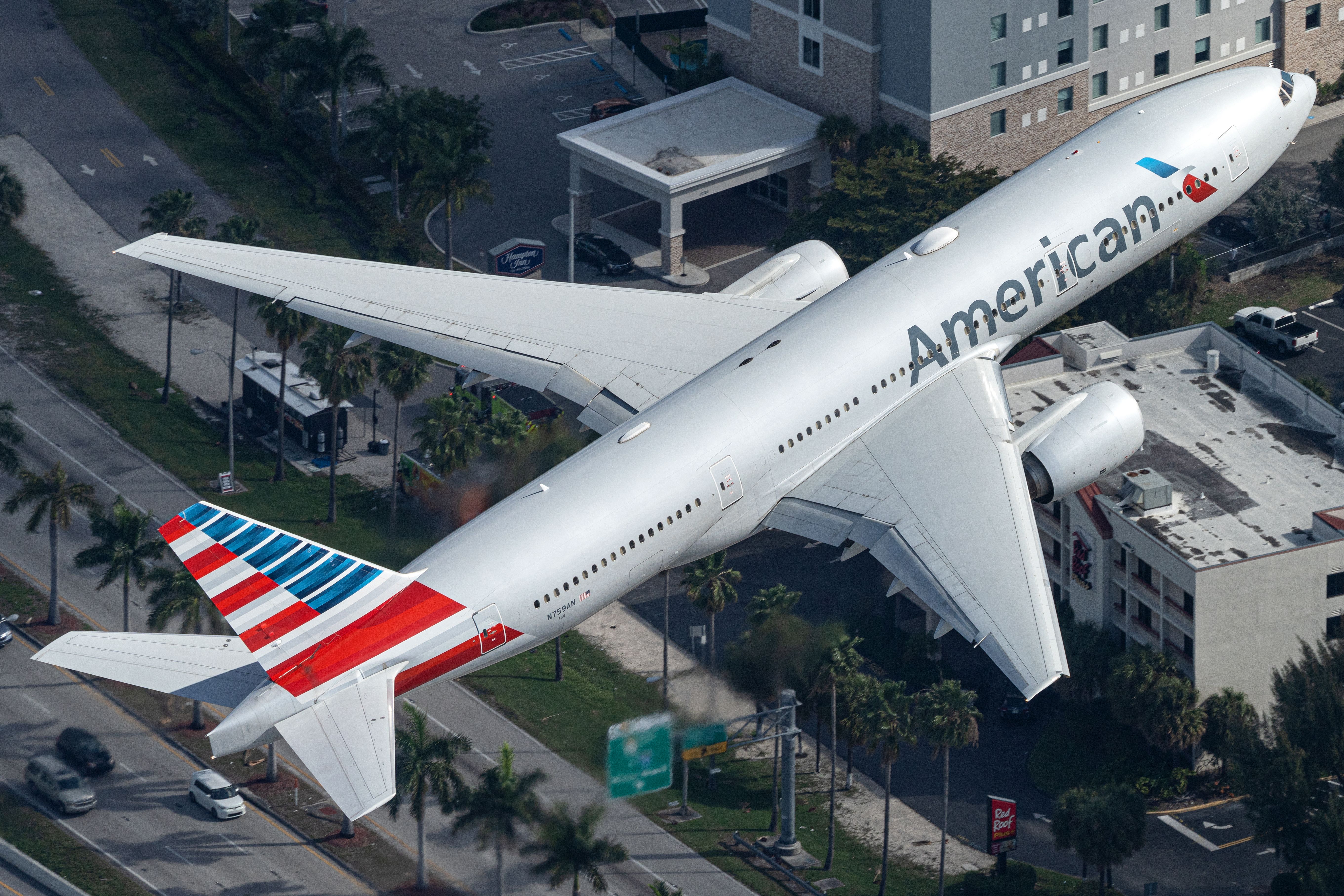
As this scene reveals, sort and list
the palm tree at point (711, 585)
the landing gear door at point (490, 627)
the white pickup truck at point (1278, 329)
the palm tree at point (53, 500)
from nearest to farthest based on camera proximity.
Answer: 1. the landing gear door at point (490, 627)
2. the palm tree at point (711, 585)
3. the palm tree at point (53, 500)
4. the white pickup truck at point (1278, 329)

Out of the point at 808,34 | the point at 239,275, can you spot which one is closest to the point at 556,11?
the point at 808,34

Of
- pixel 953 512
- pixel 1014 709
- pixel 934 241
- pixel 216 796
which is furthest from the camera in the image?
pixel 1014 709

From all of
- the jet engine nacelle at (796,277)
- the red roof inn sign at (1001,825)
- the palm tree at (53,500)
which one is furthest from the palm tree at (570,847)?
the palm tree at (53,500)

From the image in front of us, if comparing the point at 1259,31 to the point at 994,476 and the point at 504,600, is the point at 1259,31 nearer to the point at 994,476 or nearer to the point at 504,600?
the point at 994,476

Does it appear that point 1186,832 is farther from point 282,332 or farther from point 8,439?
point 8,439

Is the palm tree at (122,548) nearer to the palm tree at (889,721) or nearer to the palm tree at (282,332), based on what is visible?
the palm tree at (282,332)

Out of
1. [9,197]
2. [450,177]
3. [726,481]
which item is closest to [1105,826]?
[726,481]

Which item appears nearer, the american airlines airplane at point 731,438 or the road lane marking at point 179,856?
the american airlines airplane at point 731,438
